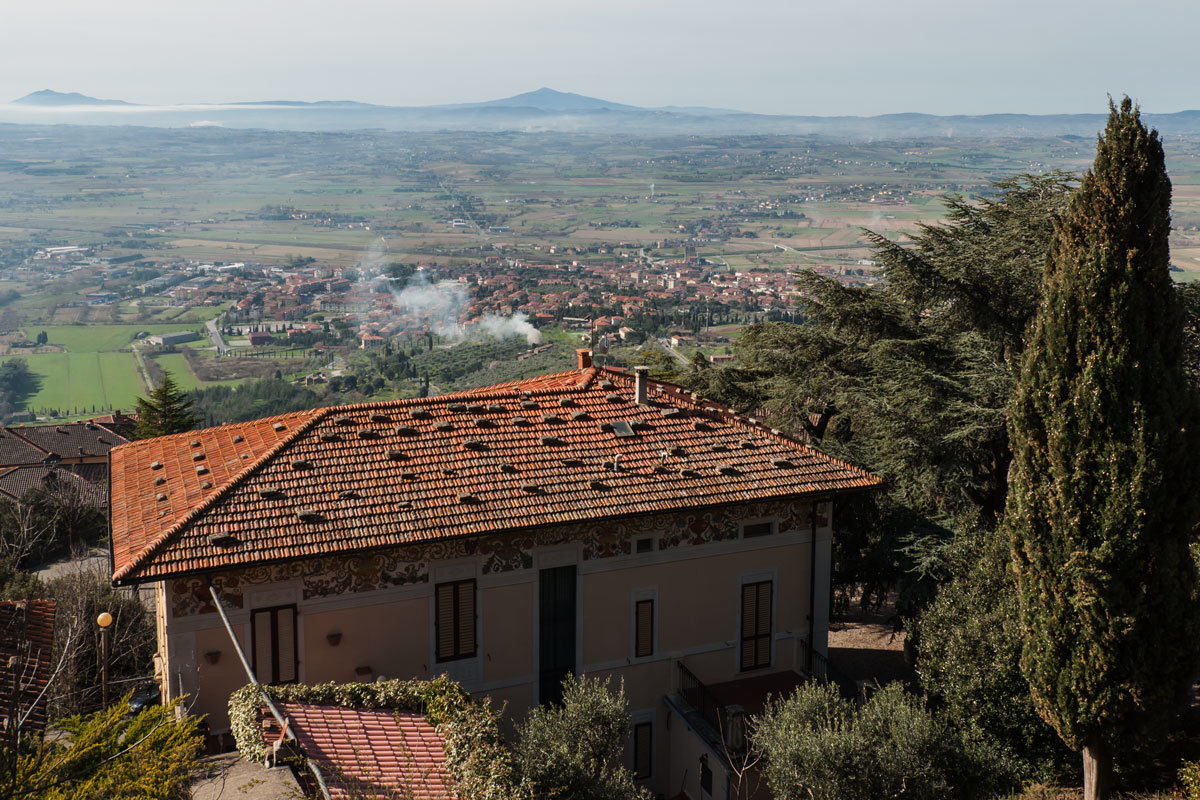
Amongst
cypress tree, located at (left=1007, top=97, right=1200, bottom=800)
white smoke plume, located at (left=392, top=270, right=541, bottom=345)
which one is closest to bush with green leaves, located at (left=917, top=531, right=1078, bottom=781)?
cypress tree, located at (left=1007, top=97, right=1200, bottom=800)

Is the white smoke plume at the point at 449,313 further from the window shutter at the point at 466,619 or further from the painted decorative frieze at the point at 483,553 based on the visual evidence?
the window shutter at the point at 466,619

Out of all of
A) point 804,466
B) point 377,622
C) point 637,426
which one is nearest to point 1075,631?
point 804,466

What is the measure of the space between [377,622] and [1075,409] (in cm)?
770

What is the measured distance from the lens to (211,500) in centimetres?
1111

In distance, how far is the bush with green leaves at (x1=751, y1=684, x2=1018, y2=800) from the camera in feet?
31.7

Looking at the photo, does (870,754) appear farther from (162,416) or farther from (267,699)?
(162,416)

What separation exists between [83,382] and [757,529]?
93.2 meters

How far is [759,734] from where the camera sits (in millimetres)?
10633

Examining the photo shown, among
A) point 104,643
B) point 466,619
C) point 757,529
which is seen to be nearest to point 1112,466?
point 757,529

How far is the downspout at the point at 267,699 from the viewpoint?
25.5 feet

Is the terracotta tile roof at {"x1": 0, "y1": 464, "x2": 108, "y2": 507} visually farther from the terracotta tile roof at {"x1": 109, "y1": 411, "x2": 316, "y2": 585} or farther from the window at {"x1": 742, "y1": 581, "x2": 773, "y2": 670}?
the window at {"x1": 742, "y1": 581, "x2": 773, "y2": 670}

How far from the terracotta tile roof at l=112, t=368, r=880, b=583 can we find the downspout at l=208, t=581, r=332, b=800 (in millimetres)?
569

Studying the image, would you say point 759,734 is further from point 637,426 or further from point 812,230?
point 812,230

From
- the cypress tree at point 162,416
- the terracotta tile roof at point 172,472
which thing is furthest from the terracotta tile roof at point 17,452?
the terracotta tile roof at point 172,472
